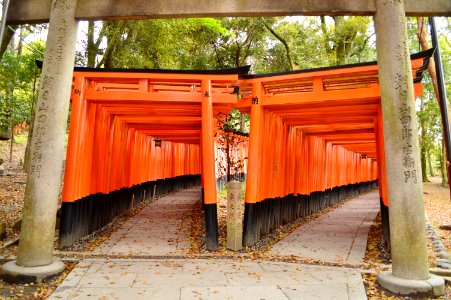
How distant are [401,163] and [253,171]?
3134mm

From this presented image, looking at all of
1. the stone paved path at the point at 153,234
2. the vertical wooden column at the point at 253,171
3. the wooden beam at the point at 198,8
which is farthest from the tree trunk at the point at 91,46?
the vertical wooden column at the point at 253,171

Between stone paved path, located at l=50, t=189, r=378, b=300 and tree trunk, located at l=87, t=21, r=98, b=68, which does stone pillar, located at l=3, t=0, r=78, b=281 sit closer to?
stone paved path, located at l=50, t=189, r=378, b=300

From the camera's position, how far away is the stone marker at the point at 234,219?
23.2 feet

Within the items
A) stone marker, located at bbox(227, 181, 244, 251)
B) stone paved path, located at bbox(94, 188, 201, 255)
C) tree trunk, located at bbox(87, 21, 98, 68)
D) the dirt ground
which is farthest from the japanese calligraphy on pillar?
tree trunk, located at bbox(87, 21, 98, 68)

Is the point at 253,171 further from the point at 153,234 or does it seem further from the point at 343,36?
the point at 343,36

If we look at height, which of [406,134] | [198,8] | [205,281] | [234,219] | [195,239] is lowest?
[205,281]

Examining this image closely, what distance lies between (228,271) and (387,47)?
156 inches

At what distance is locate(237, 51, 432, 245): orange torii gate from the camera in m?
6.97

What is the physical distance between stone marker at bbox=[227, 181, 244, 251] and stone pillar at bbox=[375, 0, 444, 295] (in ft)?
9.45

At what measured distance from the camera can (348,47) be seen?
18344mm

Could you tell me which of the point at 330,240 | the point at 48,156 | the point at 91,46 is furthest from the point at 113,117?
the point at 330,240

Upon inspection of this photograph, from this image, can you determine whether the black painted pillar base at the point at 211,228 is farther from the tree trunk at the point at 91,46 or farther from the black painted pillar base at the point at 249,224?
the tree trunk at the point at 91,46

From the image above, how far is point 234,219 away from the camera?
710 centimetres

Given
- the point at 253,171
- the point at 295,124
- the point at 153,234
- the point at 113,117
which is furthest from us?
the point at 295,124
